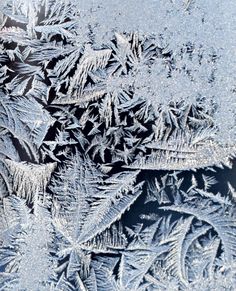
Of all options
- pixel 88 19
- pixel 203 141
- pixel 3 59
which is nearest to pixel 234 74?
pixel 203 141

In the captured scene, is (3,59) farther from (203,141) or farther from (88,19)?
(203,141)

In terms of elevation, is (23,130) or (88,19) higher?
(88,19)

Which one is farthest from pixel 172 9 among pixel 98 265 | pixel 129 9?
pixel 98 265

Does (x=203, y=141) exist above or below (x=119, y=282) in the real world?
above

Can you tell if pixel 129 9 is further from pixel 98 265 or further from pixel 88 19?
pixel 98 265

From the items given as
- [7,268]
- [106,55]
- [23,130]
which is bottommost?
[7,268]
